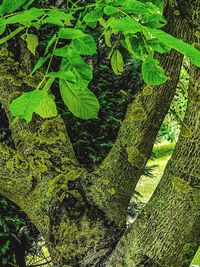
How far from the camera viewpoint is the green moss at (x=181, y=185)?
2.62 m

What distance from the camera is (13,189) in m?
3.02

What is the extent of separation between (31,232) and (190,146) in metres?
2.70

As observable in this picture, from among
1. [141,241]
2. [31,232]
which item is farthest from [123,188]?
[31,232]

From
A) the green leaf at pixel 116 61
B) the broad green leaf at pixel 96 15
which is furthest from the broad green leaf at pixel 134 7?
the green leaf at pixel 116 61

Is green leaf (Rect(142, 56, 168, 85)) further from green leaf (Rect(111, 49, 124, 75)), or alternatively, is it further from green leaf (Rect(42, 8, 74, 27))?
green leaf (Rect(111, 49, 124, 75))

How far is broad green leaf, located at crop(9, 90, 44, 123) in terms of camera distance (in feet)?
4.06

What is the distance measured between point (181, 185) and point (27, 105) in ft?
5.20

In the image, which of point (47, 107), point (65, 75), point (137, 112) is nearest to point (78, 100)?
point (47, 107)

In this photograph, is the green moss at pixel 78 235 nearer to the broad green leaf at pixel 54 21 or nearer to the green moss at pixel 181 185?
the green moss at pixel 181 185

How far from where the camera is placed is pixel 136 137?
A: 297 cm

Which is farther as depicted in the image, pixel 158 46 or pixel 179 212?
pixel 179 212

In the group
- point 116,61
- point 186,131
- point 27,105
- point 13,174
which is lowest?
point 13,174

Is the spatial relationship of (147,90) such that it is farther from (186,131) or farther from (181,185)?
(181,185)

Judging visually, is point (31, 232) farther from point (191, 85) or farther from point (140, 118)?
point (191, 85)
